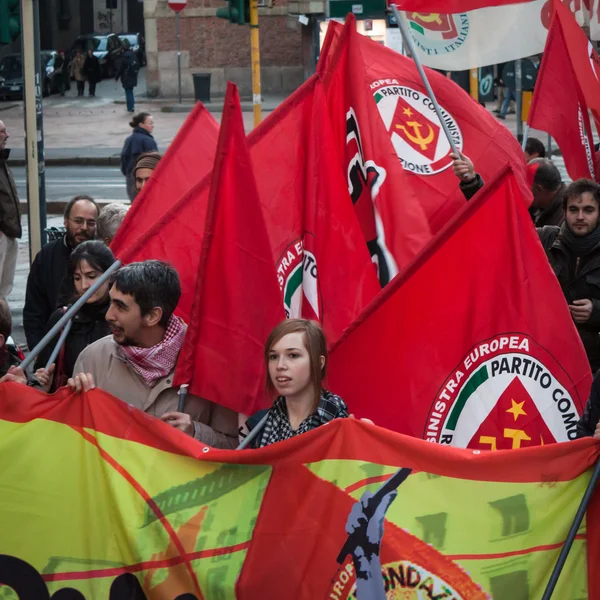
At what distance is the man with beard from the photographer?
670cm

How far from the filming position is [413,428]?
177 inches

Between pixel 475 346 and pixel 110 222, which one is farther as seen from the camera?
pixel 110 222

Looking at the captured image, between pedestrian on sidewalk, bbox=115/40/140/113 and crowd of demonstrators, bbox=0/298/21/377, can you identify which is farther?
pedestrian on sidewalk, bbox=115/40/140/113

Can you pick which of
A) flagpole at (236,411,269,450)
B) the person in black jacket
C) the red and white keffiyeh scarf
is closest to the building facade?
the person in black jacket

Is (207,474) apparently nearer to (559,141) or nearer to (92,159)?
(559,141)

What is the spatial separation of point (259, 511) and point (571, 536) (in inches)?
36.3

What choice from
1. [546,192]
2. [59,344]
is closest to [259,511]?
[59,344]

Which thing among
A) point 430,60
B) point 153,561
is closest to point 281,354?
point 153,561

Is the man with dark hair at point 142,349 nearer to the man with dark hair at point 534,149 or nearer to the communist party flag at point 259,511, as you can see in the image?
the communist party flag at point 259,511

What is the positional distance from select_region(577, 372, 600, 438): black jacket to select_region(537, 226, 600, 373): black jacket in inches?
65.5

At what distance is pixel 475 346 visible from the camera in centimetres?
454

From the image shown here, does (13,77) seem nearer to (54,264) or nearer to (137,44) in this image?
(137,44)

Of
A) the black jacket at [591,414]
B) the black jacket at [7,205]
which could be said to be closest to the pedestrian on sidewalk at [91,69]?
the black jacket at [7,205]

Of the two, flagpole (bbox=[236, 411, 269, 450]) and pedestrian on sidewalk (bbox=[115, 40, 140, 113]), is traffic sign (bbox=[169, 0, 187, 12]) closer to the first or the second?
pedestrian on sidewalk (bbox=[115, 40, 140, 113])
